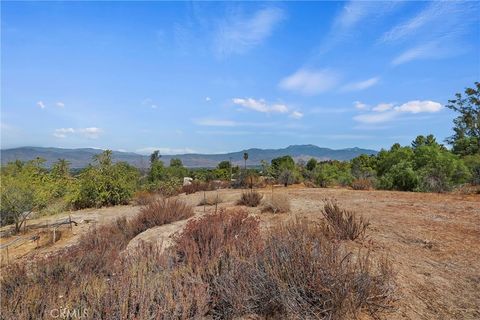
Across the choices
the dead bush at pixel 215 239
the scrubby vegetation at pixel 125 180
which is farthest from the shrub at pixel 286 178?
the dead bush at pixel 215 239

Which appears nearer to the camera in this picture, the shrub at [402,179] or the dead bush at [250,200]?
the dead bush at [250,200]

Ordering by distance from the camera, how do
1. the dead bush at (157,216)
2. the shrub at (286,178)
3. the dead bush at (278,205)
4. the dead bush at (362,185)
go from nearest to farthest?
the dead bush at (157,216) < the dead bush at (278,205) < the dead bush at (362,185) < the shrub at (286,178)

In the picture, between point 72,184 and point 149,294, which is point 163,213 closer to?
point 149,294

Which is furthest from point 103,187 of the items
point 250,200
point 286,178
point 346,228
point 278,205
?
point 346,228

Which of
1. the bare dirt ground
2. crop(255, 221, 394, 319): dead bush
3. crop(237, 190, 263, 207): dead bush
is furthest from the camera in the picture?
crop(237, 190, 263, 207): dead bush

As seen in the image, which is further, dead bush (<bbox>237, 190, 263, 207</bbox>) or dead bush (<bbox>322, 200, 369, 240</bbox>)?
dead bush (<bbox>237, 190, 263, 207</bbox>)

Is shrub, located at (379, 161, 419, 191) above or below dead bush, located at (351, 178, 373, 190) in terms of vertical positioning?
above

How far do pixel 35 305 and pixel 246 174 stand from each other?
24207 mm

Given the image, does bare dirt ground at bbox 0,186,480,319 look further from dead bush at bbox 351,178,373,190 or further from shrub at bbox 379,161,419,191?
dead bush at bbox 351,178,373,190

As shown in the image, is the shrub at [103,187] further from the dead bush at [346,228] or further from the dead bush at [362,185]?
the dead bush at [346,228]

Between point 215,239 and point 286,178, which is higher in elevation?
point 215,239

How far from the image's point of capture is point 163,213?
9.15 meters

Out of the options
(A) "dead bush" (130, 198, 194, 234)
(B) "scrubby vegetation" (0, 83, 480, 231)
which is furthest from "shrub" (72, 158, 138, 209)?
(A) "dead bush" (130, 198, 194, 234)

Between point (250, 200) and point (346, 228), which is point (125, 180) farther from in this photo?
point (346, 228)
